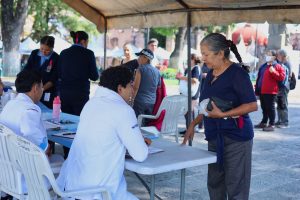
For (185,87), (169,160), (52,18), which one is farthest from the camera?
(52,18)

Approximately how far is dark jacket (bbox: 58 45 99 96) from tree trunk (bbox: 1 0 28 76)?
15.5m

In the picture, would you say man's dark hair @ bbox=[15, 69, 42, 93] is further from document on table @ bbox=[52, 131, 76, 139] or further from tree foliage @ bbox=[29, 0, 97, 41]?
tree foliage @ bbox=[29, 0, 97, 41]

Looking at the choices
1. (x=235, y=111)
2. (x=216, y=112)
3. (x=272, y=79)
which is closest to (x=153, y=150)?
(x=216, y=112)

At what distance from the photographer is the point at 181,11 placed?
18.5 ft

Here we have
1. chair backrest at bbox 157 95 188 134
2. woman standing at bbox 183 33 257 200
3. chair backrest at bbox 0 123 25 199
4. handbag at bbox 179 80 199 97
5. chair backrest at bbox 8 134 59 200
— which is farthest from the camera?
handbag at bbox 179 80 199 97

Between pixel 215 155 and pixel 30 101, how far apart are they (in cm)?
132

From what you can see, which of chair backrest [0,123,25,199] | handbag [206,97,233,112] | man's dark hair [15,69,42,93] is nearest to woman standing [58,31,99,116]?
man's dark hair [15,69,42,93]

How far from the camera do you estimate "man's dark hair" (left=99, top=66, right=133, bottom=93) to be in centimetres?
282

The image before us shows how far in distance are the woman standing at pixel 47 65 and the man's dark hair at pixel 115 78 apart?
3.06 metres

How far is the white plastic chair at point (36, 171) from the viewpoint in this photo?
2.64 meters

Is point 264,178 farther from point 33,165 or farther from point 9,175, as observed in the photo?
point 33,165

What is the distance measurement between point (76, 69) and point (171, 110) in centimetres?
135

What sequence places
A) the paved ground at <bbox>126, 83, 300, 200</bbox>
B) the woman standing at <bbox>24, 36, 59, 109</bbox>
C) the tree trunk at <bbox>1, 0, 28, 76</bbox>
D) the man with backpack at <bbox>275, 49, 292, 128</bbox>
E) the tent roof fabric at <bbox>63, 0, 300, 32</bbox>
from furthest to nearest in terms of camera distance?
the tree trunk at <bbox>1, 0, 28, 76</bbox> → the man with backpack at <bbox>275, 49, 292, 128</bbox> → the woman standing at <bbox>24, 36, 59, 109</bbox> → the paved ground at <bbox>126, 83, 300, 200</bbox> → the tent roof fabric at <bbox>63, 0, 300, 32</bbox>

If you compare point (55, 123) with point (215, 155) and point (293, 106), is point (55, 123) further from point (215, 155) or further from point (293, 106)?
point (293, 106)
